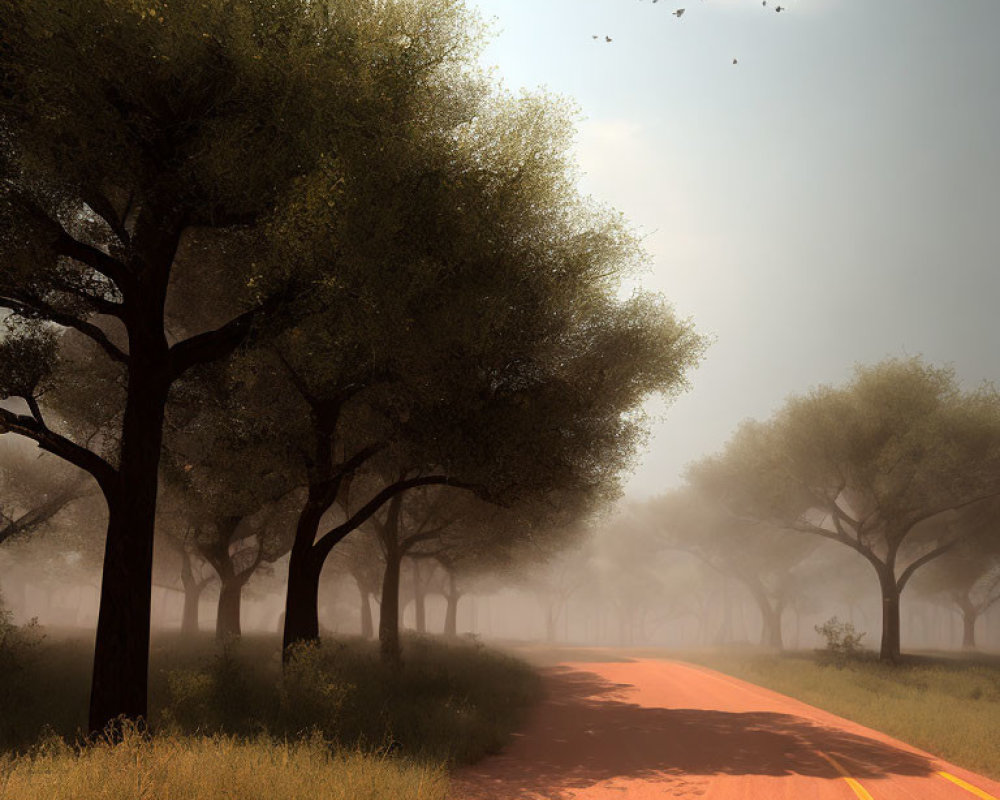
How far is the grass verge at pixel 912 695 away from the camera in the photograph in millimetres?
14281

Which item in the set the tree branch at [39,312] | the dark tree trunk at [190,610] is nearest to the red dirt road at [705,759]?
the tree branch at [39,312]

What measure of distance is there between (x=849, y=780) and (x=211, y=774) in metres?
9.25

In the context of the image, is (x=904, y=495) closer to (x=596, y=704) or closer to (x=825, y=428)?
(x=825, y=428)

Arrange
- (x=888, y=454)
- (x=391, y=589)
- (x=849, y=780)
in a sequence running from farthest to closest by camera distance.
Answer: (x=888, y=454)
(x=391, y=589)
(x=849, y=780)

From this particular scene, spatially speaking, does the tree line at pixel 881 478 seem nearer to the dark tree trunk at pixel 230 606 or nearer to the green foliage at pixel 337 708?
the green foliage at pixel 337 708

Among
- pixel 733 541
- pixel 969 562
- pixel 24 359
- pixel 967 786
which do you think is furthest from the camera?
pixel 733 541

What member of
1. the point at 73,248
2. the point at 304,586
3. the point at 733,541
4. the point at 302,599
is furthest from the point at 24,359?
the point at 733,541

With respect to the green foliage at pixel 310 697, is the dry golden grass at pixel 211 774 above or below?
above

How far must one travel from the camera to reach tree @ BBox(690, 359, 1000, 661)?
98.5ft

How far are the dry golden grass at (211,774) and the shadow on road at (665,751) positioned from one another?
1.59 metres

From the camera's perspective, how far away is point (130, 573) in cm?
1136

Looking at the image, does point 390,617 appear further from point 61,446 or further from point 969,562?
point 969,562

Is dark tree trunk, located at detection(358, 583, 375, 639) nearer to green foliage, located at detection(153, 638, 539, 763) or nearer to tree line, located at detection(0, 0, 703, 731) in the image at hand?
green foliage, located at detection(153, 638, 539, 763)

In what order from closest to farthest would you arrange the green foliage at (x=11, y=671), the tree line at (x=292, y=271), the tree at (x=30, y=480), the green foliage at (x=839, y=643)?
the tree line at (x=292, y=271), the green foliage at (x=11, y=671), the tree at (x=30, y=480), the green foliage at (x=839, y=643)
